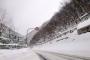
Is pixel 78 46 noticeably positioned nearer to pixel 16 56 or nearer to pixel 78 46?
pixel 78 46

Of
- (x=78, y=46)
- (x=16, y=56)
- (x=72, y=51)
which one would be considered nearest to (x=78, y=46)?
(x=78, y=46)

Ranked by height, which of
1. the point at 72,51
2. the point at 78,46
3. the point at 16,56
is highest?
the point at 78,46

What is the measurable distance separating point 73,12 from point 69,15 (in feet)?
12.0

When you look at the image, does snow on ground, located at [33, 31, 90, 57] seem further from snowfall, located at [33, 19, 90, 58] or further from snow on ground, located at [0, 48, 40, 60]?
snow on ground, located at [0, 48, 40, 60]

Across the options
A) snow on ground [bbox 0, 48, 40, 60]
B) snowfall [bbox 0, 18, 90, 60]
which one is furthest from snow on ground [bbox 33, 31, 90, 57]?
snow on ground [bbox 0, 48, 40, 60]

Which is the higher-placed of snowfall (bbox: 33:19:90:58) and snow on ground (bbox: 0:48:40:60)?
snowfall (bbox: 33:19:90:58)

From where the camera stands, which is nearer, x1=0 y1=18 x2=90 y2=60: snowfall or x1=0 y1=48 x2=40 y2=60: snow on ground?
x1=0 y1=18 x2=90 y2=60: snowfall

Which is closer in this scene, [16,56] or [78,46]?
[16,56]

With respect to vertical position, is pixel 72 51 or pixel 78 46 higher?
pixel 78 46

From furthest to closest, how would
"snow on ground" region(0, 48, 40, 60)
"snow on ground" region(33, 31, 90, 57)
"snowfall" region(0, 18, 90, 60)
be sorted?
1. "snow on ground" region(0, 48, 40, 60)
2. "snowfall" region(0, 18, 90, 60)
3. "snow on ground" region(33, 31, 90, 57)

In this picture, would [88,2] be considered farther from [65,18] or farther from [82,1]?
[65,18]

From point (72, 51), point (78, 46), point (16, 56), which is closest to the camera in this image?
point (72, 51)

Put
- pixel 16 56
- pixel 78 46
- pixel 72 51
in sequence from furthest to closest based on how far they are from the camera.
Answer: pixel 78 46
pixel 16 56
pixel 72 51

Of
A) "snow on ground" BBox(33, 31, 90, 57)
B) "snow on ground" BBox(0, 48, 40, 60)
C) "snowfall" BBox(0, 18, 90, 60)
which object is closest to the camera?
"snow on ground" BBox(33, 31, 90, 57)
